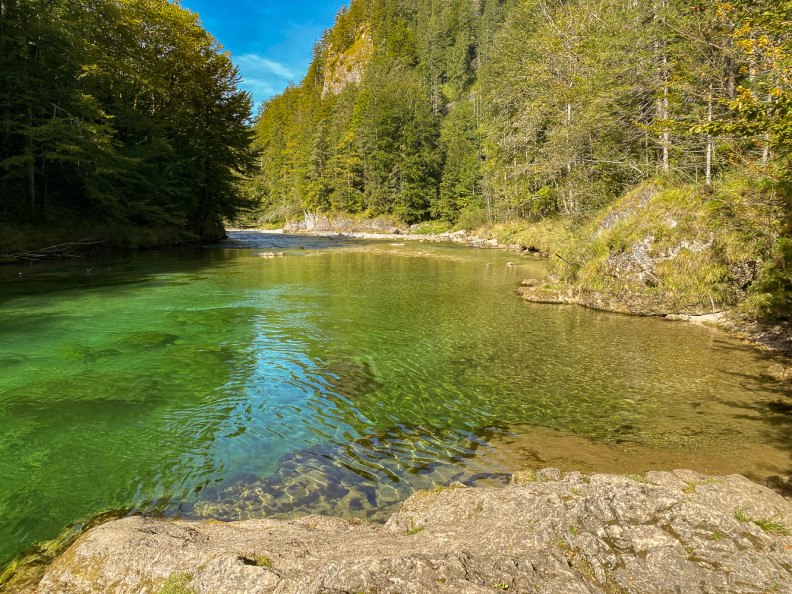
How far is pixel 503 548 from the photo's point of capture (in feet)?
8.48

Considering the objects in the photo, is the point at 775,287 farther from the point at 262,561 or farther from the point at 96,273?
the point at 96,273

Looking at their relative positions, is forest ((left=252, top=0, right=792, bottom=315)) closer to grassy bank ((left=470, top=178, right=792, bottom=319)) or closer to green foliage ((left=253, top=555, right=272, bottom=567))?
grassy bank ((left=470, top=178, right=792, bottom=319))

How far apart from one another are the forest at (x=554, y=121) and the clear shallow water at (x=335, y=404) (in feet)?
12.2

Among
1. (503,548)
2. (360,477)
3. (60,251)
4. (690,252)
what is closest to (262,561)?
(503,548)

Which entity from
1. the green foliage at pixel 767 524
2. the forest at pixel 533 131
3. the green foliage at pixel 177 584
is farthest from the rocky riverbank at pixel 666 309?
the green foliage at pixel 177 584

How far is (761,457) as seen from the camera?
193 inches

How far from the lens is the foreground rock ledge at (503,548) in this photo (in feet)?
7.36

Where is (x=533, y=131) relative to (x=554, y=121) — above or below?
below

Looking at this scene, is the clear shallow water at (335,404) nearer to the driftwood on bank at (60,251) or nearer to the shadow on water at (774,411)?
the shadow on water at (774,411)

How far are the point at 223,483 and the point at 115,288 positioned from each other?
14.1 m

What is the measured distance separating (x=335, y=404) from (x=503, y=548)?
433 centimetres

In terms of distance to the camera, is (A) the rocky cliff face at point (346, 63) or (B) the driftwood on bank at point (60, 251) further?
(A) the rocky cliff face at point (346, 63)

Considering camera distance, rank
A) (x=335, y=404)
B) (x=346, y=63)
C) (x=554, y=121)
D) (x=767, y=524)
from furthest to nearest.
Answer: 1. (x=346, y=63)
2. (x=554, y=121)
3. (x=335, y=404)
4. (x=767, y=524)

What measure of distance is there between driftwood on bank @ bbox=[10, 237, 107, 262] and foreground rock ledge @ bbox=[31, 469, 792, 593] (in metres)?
24.1
